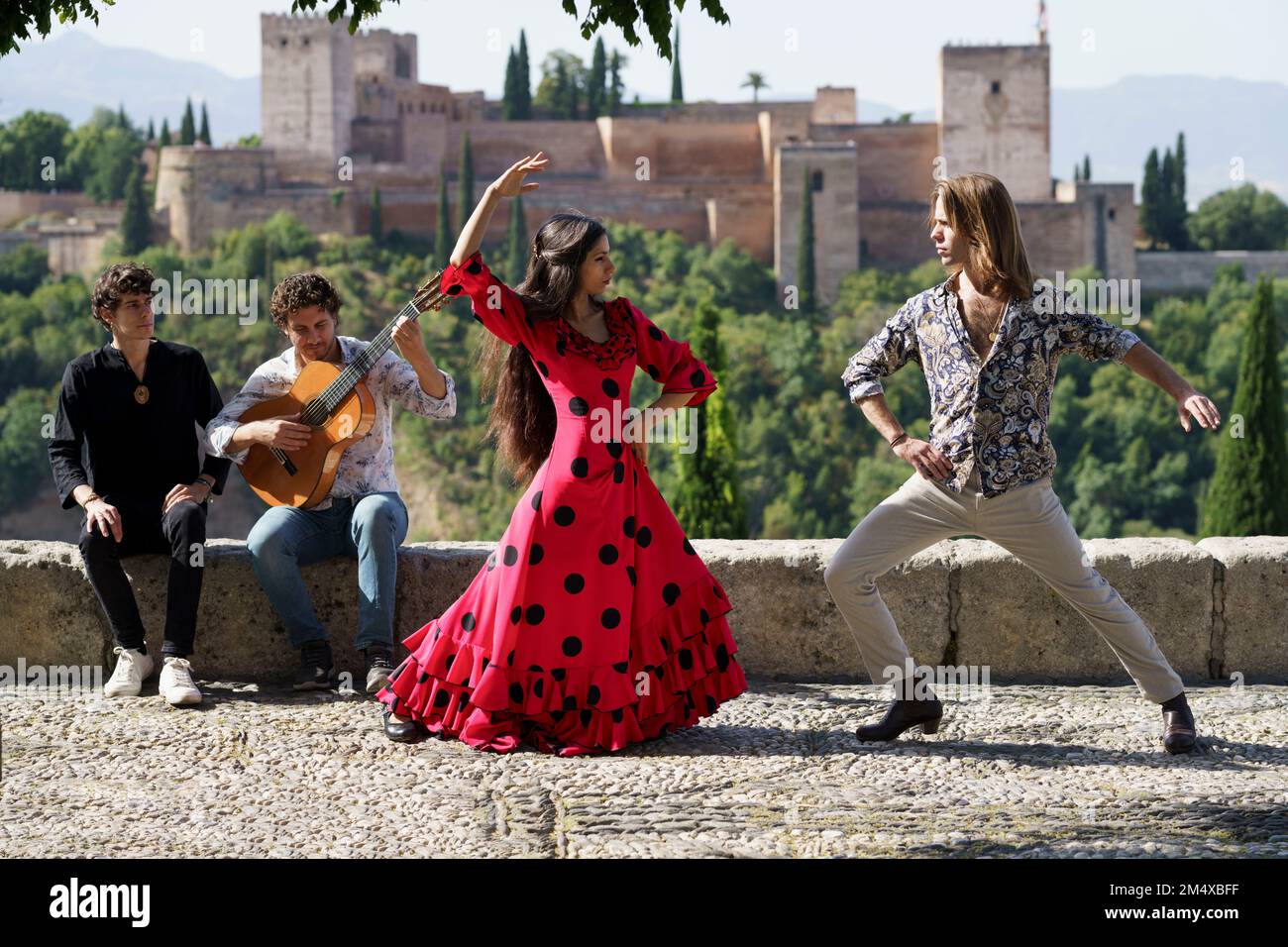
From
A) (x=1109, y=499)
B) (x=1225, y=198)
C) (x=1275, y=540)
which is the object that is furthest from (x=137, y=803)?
(x=1225, y=198)

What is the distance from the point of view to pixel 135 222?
4522cm

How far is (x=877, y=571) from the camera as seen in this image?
3766mm

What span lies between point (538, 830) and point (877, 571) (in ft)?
3.36

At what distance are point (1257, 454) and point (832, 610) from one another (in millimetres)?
16380

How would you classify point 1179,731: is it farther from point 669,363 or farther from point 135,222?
point 135,222

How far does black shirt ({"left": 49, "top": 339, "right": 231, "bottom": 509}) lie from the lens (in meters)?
4.37

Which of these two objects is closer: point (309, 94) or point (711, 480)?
point (711, 480)

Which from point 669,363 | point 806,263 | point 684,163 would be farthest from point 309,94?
point 669,363

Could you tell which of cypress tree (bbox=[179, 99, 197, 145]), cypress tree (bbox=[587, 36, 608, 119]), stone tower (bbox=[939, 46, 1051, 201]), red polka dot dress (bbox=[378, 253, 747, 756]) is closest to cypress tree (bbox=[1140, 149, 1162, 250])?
stone tower (bbox=[939, 46, 1051, 201])

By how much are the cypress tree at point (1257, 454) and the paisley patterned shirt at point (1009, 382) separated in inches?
658

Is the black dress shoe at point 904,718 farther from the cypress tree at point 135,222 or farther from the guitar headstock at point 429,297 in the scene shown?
the cypress tree at point 135,222

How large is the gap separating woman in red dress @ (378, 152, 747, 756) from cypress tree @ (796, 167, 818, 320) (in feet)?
131

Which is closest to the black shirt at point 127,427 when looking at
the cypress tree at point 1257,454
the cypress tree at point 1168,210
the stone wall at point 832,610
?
the stone wall at point 832,610

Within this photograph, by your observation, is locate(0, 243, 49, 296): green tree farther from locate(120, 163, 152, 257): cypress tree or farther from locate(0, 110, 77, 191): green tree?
locate(0, 110, 77, 191): green tree
